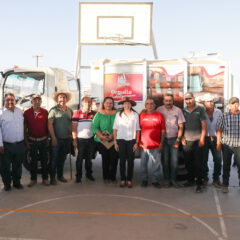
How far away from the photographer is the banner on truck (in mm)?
6504

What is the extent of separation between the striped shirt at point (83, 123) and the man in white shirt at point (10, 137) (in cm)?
109

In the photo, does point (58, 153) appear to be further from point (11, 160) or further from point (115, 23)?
point (115, 23)

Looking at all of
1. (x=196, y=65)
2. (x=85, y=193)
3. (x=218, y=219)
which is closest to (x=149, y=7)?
(x=196, y=65)

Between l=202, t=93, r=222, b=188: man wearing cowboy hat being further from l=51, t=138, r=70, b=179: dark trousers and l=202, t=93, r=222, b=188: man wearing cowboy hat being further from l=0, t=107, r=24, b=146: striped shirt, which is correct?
l=0, t=107, r=24, b=146: striped shirt

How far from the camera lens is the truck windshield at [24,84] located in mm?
7004

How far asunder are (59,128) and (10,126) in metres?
0.94

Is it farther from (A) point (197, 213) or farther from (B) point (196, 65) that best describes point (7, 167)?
(B) point (196, 65)

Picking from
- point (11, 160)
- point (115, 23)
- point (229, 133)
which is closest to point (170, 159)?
point (229, 133)

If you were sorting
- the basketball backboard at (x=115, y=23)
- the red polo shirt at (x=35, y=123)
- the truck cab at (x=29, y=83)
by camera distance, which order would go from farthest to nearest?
the basketball backboard at (x=115, y=23)
the truck cab at (x=29, y=83)
the red polo shirt at (x=35, y=123)

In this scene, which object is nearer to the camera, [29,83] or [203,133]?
[203,133]

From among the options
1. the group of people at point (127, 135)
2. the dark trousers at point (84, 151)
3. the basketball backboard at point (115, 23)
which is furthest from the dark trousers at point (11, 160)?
the basketball backboard at point (115, 23)

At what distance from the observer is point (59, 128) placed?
19.9ft

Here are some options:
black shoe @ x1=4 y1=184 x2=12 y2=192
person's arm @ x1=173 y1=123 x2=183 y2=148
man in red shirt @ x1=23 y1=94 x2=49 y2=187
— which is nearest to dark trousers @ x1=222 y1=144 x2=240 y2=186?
person's arm @ x1=173 y1=123 x2=183 y2=148

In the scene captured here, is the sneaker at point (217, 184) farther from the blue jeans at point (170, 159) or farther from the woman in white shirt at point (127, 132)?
the woman in white shirt at point (127, 132)
